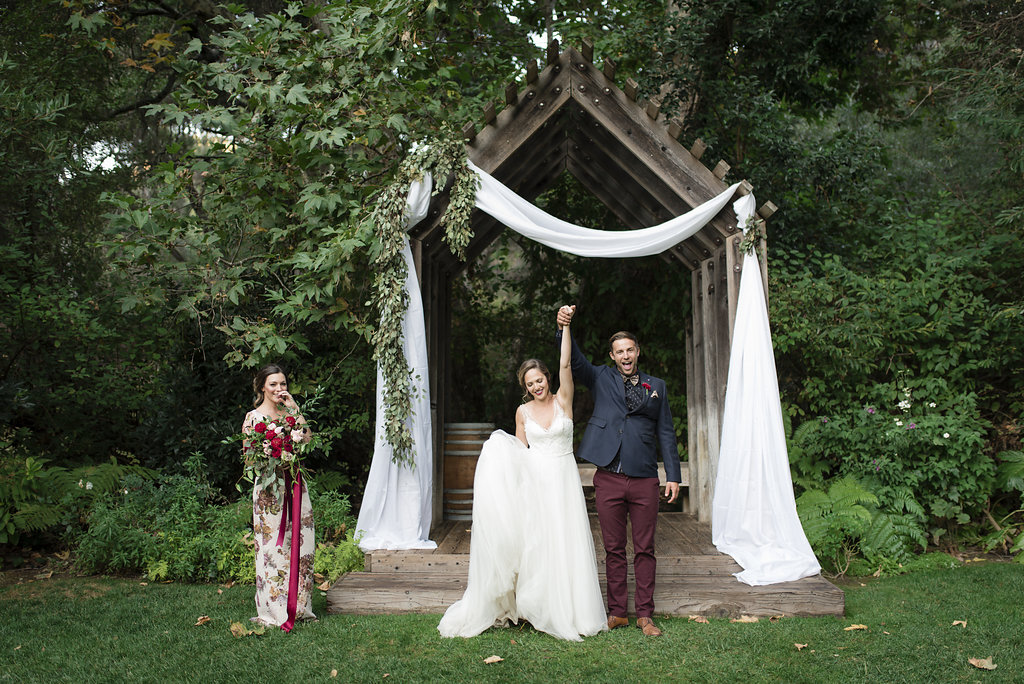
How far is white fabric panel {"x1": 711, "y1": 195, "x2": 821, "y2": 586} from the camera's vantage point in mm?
5043

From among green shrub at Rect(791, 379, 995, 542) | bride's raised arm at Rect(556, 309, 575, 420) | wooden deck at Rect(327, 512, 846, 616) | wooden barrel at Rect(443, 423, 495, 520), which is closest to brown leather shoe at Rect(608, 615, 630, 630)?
wooden deck at Rect(327, 512, 846, 616)

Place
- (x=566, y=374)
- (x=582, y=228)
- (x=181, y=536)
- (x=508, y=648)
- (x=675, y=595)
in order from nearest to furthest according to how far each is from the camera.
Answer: (x=508, y=648) → (x=566, y=374) → (x=675, y=595) → (x=582, y=228) → (x=181, y=536)

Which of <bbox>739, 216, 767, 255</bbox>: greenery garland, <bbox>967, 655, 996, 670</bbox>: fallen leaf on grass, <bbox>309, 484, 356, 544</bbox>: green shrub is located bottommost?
<bbox>967, 655, 996, 670</bbox>: fallen leaf on grass

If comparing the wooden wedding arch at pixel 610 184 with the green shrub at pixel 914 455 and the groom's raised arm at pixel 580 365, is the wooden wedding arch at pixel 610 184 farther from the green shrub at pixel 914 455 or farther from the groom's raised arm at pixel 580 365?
the groom's raised arm at pixel 580 365

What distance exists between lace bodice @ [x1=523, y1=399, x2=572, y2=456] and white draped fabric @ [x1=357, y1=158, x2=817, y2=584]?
3.59ft

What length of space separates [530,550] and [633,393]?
3.76 feet

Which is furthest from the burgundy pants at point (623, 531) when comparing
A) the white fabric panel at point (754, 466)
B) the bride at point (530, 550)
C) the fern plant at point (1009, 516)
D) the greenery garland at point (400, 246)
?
the fern plant at point (1009, 516)

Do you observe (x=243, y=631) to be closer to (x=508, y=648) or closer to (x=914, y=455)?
(x=508, y=648)

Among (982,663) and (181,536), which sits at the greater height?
(181,536)

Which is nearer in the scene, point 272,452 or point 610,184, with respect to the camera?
point 272,452

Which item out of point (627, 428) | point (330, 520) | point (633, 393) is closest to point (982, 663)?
point (627, 428)

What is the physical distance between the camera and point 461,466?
665 cm

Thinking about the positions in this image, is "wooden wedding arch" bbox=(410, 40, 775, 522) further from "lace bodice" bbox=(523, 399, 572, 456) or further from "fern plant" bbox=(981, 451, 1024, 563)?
"fern plant" bbox=(981, 451, 1024, 563)

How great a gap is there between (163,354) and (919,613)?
7564 mm
